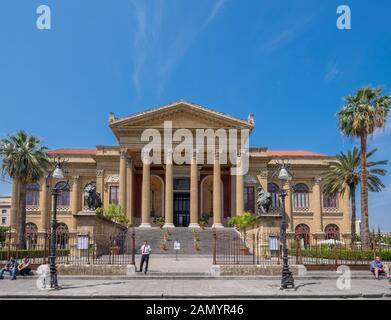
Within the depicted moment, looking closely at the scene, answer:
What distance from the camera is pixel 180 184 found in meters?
47.5

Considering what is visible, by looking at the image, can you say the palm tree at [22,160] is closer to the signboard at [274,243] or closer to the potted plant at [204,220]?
the potted plant at [204,220]

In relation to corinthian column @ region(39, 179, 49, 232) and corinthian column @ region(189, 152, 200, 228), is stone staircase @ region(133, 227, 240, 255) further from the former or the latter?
corinthian column @ region(39, 179, 49, 232)

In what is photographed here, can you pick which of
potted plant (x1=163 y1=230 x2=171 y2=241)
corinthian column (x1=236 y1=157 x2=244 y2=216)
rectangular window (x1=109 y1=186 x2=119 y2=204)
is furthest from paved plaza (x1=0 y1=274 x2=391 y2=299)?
rectangular window (x1=109 y1=186 x2=119 y2=204)

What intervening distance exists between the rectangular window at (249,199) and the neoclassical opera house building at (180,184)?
0.25ft

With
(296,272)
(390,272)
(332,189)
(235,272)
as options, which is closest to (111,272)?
(235,272)

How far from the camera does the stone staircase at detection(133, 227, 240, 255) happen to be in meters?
32.7

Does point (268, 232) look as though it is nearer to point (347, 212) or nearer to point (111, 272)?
point (111, 272)

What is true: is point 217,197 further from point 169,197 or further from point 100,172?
point 100,172

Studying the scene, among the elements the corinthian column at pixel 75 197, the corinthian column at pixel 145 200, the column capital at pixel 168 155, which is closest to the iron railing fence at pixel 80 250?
the corinthian column at pixel 145 200

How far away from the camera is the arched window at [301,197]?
49656mm

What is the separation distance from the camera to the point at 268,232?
24484 mm

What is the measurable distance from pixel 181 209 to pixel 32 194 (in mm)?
17330

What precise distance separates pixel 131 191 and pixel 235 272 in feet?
80.9

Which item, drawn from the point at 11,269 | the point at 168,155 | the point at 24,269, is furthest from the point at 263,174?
the point at 11,269
